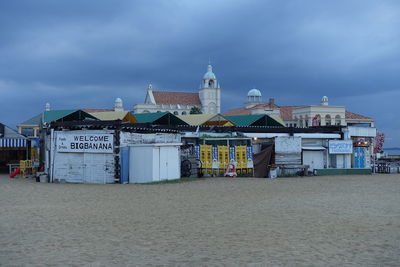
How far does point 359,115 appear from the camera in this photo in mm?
87312

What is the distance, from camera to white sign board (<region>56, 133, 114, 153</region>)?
72.6 feet

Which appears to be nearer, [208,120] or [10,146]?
[10,146]

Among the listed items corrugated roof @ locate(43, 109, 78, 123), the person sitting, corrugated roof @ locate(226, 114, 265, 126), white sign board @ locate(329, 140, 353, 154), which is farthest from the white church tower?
the person sitting

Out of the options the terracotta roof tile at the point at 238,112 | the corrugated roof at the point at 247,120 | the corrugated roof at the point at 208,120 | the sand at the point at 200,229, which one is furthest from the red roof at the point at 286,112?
the sand at the point at 200,229

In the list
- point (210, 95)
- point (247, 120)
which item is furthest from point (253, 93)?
point (247, 120)

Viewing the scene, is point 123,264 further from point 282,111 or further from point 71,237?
point 282,111

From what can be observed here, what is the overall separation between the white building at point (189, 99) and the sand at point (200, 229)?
3827 inches

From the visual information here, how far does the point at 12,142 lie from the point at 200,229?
84.2ft

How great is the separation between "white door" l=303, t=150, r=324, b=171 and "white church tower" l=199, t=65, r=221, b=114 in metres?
91.4

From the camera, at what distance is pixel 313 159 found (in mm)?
29922

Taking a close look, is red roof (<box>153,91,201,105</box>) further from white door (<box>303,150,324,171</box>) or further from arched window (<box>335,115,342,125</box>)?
white door (<box>303,150,324,171</box>)

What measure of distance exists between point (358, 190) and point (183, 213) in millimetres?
8900

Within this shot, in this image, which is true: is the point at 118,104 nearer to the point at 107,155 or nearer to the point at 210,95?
the point at 210,95

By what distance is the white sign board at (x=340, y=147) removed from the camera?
99.0ft
